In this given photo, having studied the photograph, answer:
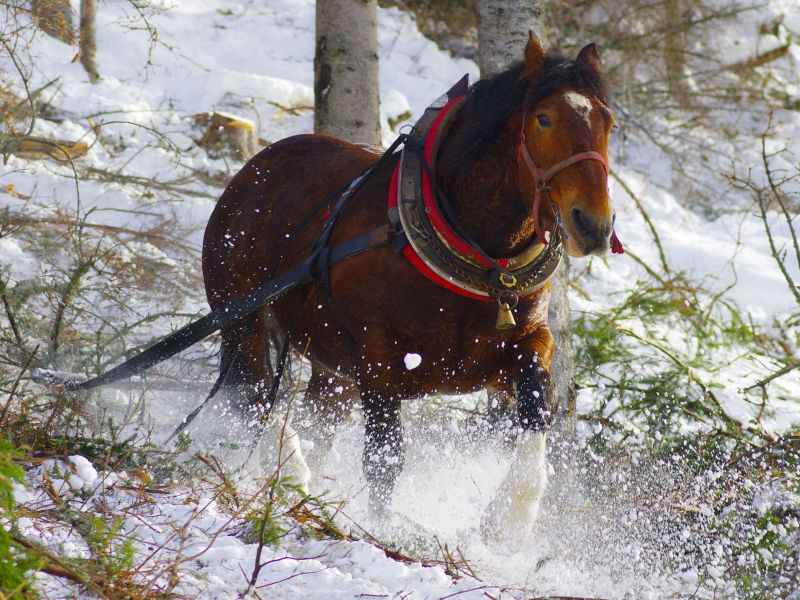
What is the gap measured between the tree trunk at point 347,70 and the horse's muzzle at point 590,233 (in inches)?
113

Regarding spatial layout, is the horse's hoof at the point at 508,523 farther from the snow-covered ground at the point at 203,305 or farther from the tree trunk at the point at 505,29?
the tree trunk at the point at 505,29

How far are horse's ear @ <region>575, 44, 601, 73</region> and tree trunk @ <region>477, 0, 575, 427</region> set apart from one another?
1.55m

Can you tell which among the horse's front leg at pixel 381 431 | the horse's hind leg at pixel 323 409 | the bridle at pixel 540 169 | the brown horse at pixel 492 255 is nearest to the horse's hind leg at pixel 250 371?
the horse's hind leg at pixel 323 409

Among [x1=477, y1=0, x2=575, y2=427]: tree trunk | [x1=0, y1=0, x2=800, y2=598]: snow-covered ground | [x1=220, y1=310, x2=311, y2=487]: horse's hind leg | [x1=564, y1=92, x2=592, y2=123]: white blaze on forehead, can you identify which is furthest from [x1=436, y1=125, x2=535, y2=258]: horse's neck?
[x1=220, y1=310, x2=311, y2=487]: horse's hind leg

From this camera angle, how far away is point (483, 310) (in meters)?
3.08

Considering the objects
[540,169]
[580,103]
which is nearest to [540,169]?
[540,169]

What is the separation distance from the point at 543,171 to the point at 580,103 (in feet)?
0.77

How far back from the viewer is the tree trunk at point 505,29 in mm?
4551

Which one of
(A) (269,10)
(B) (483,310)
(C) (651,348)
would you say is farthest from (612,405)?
(A) (269,10)

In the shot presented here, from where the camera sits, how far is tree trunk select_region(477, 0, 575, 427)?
4.50 metres

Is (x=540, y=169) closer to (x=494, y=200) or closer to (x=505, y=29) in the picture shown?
(x=494, y=200)

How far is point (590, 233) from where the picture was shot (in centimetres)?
260

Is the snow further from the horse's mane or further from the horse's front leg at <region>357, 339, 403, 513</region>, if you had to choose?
the horse's mane

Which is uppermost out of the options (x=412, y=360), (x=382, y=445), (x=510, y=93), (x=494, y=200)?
(x=510, y=93)
